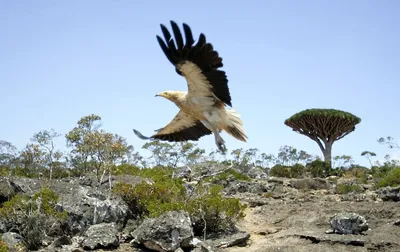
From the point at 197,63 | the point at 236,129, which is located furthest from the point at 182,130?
the point at 197,63

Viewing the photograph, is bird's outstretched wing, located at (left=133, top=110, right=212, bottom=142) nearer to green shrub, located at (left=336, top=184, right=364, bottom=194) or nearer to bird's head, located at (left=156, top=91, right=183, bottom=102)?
bird's head, located at (left=156, top=91, right=183, bottom=102)

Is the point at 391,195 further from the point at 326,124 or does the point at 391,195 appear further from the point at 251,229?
the point at 326,124

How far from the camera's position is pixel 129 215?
10945 mm

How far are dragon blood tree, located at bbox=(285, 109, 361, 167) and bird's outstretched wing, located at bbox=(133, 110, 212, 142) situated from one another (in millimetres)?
24923

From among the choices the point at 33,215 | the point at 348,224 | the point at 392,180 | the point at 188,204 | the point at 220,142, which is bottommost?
the point at 348,224

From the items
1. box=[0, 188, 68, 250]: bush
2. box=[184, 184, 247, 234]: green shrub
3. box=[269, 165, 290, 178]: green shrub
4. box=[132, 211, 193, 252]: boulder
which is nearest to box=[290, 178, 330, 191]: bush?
box=[269, 165, 290, 178]: green shrub

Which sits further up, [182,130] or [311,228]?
[182,130]

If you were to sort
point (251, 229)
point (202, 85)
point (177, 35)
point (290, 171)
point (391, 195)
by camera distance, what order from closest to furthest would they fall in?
point (177, 35) → point (202, 85) → point (251, 229) → point (391, 195) → point (290, 171)

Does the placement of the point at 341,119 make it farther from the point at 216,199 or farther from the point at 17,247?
the point at 17,247

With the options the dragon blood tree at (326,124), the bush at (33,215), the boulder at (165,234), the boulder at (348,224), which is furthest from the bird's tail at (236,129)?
the dragon blood tree at (326,124)

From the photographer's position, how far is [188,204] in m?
10.2

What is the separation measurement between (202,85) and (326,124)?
26853 millimetres

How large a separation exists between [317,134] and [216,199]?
23351 mm

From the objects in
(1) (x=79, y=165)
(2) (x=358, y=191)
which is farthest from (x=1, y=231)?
(1) (x=79, y=165)
